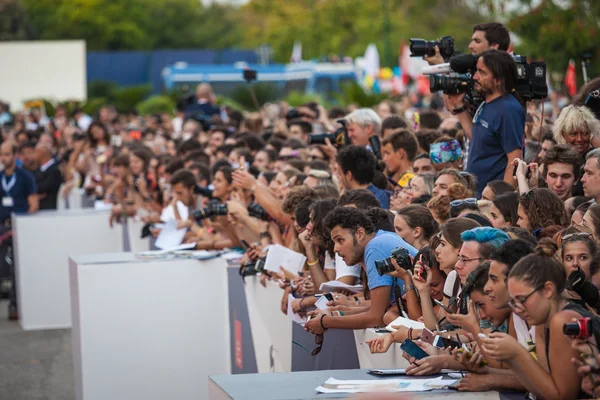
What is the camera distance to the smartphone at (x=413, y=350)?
5.19 meters

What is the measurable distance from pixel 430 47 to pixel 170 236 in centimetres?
375

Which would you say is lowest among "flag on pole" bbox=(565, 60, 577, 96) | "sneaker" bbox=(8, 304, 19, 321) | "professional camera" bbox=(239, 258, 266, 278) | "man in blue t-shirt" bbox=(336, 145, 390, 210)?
"sneaker" bbox=(8, 304, 19, 321)

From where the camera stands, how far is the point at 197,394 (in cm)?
980

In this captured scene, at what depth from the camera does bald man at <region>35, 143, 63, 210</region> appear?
16905 millimetres

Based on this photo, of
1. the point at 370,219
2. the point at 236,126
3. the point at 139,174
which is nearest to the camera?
the point at 370,219

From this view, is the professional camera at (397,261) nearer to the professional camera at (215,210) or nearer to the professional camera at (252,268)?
the professional camera at (252,268)

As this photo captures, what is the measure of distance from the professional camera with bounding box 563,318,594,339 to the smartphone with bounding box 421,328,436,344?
44.1 inches

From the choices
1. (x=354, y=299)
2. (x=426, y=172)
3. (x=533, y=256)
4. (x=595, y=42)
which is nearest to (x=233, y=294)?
(x=426, y=172)

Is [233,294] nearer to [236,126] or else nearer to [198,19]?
[236,126]

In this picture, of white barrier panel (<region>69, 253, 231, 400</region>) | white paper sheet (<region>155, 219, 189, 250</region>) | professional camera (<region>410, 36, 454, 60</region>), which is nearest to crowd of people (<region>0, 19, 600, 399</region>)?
white paper sheet (<region>155, 219, 189, 250</region>)

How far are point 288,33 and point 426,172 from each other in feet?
216

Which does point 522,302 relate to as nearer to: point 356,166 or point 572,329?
point 572,329

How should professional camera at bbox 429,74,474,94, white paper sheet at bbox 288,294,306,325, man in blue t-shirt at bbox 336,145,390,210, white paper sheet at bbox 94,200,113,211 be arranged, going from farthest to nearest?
white paper sheet at bbox 94,200,113,211
man in blue t-shirt at bbox 336,145,390,210
professional camera at bbox 429,74,474,94
white paper sheet at bbox 288,294,306,325

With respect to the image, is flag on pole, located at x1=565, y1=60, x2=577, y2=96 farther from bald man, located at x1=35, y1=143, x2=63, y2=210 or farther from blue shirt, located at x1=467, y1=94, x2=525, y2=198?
blue shirt, located at x1=467, y1=94, x2=525, y2=198
